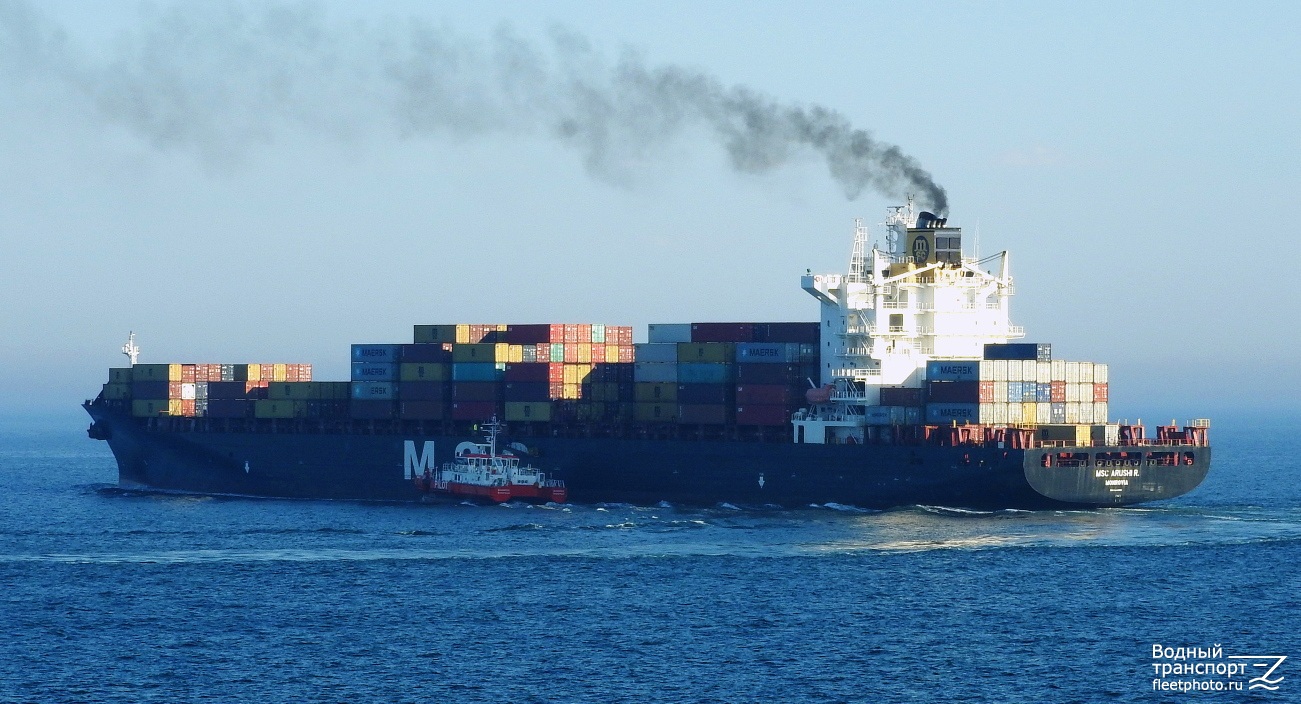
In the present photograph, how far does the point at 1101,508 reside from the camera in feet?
242

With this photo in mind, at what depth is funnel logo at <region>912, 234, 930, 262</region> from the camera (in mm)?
79625

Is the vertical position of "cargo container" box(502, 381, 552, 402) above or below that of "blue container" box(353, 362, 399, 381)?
below

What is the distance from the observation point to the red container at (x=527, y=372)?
85.5 meters

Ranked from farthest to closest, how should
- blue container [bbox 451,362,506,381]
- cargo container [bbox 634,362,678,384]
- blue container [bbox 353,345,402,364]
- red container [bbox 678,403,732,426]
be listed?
blue container [bbox 353,345,402,364], blue container [bbox 451,362,506,381], cargo container [bbox 634,362,678,384], red container [bbox 678,403,732,426]

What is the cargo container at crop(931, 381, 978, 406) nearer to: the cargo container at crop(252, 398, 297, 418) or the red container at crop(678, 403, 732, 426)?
the red container at crop(678, 403, 732, 426)

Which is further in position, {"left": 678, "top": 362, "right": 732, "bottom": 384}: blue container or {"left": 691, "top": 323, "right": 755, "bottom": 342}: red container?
{"left": 691, "top": 323, "right": 755, "bottom": 342}: red container

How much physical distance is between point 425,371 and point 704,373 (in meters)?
16.3

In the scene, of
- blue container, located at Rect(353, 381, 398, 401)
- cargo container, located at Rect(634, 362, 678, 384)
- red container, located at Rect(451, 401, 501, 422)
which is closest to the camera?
cargo container, located at Rect(634, 362, 678, 384)

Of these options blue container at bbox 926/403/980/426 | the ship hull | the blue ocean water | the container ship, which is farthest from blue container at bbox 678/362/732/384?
blue container at bbox 926/403/980/426

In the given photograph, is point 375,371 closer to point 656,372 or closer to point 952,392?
point 656,372

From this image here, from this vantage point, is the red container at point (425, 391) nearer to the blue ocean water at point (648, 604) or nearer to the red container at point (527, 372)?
the red container at point (527, 372)

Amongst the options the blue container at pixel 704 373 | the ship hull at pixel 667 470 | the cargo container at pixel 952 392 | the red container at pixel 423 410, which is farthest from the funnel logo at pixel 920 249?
the red container at pixel 423 410

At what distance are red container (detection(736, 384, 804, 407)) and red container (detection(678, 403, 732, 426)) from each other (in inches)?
36.2

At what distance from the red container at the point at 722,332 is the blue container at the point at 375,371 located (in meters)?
17.3
